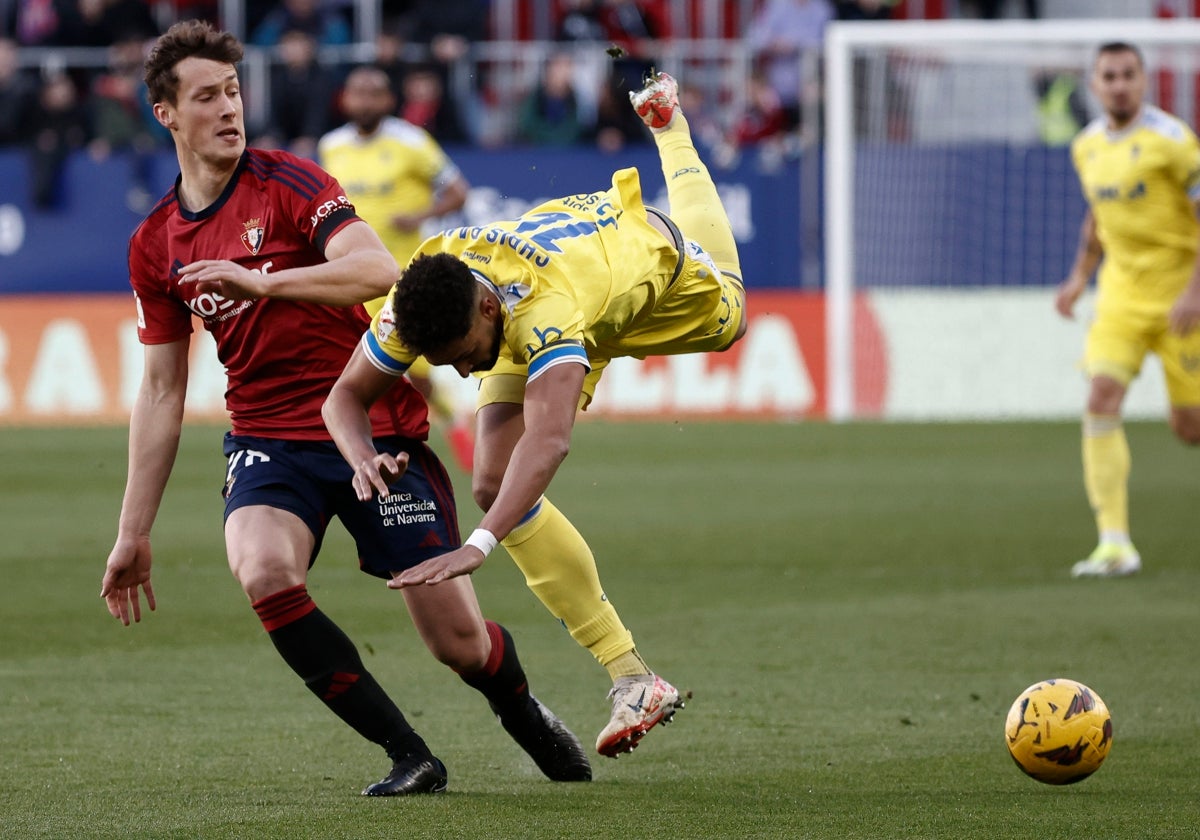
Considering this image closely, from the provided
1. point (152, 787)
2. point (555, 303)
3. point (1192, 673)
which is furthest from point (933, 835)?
point (1192, 673)

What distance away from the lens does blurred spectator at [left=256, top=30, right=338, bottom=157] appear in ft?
64.0

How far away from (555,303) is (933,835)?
5.44 ft

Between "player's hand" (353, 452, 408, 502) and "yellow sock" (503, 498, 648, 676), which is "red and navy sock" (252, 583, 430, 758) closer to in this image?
"player's hand" (353, 452, 408, 502)

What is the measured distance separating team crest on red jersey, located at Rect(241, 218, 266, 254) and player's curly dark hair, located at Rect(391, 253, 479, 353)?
680 millimetres

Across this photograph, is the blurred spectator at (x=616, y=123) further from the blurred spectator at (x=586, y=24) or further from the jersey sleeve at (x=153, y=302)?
the jersey sleeve at (x=153, y=302)

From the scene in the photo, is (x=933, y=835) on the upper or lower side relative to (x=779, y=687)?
upper

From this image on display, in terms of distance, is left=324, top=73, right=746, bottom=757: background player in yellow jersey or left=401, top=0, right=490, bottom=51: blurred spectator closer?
left=324, top=73, right=746, bottom=757: background player in yellow jersey

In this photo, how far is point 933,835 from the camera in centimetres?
482

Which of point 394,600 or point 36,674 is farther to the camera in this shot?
point 394,600

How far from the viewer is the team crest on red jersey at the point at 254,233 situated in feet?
17.8

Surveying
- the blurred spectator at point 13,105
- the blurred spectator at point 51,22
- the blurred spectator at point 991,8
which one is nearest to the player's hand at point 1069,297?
the blurred spectator at point 991,8

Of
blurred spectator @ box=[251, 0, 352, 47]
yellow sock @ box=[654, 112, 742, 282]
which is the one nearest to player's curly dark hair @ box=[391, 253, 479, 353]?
yellow sock @ box=[654, 112, 742, 282]

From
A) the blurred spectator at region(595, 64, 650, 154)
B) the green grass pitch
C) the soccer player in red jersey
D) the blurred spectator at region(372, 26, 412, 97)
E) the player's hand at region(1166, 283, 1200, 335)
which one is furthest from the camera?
the blurred spectator at region(595, 64, 650, 154)

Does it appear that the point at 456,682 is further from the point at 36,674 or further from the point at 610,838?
the point at 610,838
